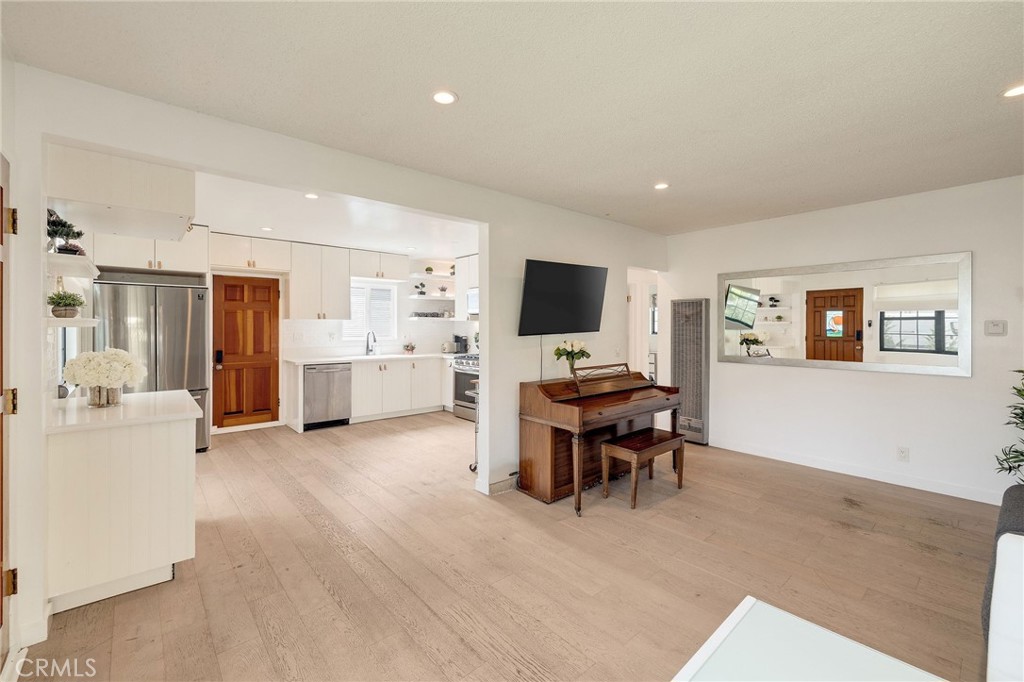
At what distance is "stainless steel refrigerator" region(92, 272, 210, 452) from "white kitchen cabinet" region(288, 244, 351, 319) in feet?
3.99

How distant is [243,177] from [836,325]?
506 centimetres

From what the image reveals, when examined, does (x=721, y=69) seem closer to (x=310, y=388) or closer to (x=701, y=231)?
(x=701, y=231)

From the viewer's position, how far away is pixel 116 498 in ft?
7.41

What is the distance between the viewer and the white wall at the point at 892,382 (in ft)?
11.5

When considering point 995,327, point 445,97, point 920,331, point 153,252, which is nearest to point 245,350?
point 153,252

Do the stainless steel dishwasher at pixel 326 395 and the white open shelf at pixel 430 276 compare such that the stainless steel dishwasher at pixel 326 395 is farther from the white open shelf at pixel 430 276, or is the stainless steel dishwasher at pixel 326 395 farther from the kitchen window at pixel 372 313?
the white open shelf at pixel 430 276

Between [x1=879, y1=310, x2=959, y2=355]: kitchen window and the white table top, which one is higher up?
[x1=879, y1=310, x2=959, y2=355]: kitchen window

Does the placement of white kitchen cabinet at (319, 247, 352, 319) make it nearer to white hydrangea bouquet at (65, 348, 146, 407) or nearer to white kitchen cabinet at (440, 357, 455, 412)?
white kitchen cabinet at (440, 357, 455, 412)

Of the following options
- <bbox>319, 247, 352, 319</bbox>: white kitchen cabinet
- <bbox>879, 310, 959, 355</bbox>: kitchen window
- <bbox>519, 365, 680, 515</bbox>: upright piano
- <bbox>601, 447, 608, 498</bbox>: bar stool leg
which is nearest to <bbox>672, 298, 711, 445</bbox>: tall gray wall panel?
<bbox>519, 365, 680, 515</bbox>: upright piano

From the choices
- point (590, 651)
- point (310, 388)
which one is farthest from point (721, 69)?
point (310, 388)

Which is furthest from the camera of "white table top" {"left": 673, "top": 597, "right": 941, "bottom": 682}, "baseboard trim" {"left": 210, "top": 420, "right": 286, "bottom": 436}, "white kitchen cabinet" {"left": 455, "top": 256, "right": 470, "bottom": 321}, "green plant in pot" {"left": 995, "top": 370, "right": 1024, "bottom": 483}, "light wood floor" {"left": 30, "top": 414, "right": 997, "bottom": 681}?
"white kitchen cabinet" {"left": 455, "top": 256, "right": 470, "bottom": 321}

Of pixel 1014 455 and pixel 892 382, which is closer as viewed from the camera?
pixel 1014 455

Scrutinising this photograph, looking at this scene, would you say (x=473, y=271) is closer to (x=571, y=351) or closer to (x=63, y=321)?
(x=571, y=351)

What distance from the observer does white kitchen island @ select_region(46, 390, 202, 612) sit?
2.12 metres
